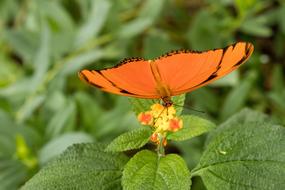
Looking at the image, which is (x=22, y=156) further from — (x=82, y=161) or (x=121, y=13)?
(x=121, y=13)

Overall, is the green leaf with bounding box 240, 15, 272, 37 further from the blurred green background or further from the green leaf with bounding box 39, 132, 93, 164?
the green leaf with bounding box 39, 132, 93, 164

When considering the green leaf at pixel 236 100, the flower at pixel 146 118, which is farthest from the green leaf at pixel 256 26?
the flower at pixel 146 118

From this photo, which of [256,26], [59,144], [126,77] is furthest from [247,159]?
[256,26]

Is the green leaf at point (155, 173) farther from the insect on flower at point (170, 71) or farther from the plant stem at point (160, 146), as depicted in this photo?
the insect on flower at point (170, 71)

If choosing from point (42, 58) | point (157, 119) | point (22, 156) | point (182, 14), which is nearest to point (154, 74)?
point (157, 119)

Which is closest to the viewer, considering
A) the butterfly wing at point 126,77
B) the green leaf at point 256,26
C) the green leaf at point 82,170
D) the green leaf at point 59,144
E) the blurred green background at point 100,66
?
the butterfly wing at point 126,77
